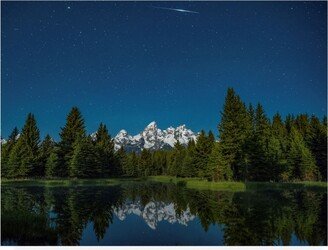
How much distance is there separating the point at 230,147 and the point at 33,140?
27590mm

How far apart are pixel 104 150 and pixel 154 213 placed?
125ft

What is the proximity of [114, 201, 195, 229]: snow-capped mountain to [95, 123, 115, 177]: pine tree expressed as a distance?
29.4 meters

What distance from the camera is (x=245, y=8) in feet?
53.0

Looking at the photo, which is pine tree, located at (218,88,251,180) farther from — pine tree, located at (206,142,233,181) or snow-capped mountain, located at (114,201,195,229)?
snow-capped mountain, located at (114,201,195,229)

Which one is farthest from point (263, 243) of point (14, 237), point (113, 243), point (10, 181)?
point (10, 181)

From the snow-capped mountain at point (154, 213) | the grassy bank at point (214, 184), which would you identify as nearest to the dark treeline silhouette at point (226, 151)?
the grassy bank at point (214, 184)

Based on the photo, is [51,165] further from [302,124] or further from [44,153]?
[302,124]

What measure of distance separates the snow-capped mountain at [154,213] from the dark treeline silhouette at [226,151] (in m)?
15.2

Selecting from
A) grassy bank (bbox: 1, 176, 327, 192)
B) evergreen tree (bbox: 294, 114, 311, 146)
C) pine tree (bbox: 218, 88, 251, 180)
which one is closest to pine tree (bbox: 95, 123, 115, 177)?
grassy bank (bbox: 1, 176, 327, 192)

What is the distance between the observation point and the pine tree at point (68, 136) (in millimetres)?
51931

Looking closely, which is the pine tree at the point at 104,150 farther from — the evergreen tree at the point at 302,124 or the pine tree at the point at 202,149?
the evergreen tree at the point at 302,124

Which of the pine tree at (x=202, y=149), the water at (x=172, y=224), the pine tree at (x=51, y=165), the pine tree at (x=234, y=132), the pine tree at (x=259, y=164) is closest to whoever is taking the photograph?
the water at (x=172, y=224)

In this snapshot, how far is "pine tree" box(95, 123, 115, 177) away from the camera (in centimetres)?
5520

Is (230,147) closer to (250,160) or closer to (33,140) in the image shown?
(250,160)
